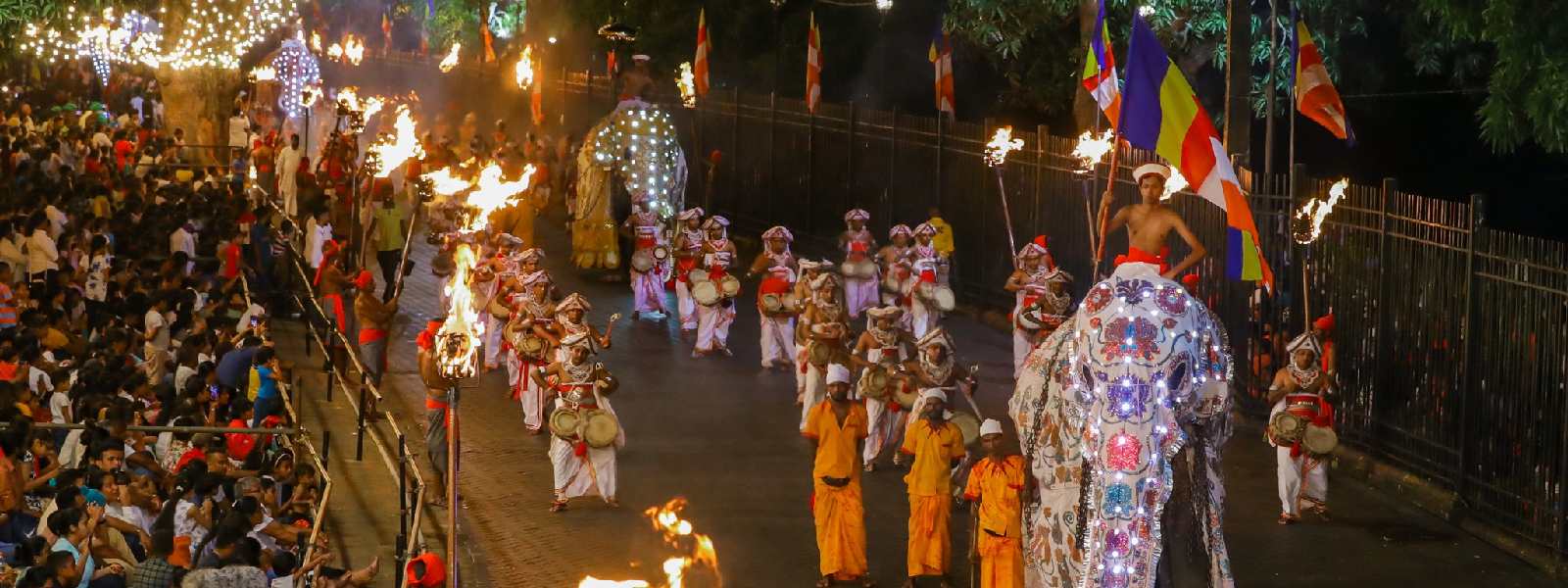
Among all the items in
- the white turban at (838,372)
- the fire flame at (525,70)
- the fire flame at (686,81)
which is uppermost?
the fire flame at (525,70)

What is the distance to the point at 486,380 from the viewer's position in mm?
21500

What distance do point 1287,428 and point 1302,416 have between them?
169mm

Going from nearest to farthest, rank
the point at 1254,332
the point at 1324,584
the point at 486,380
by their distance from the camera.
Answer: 1. the point at 1324,584
2. the point at 1254,332
3. the point at 486,380

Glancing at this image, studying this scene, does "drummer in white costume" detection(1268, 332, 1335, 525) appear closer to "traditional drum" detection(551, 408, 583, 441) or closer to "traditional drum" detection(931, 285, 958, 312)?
"traditional drum" detection(551, 408, 583, 441)

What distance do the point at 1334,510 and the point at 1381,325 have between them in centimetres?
191

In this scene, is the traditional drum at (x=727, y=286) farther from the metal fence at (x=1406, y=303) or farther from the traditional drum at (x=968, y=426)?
the traditional drum at (x=968, y=426)

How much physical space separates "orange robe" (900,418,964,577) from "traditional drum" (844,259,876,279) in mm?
9596

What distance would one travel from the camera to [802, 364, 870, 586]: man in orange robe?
45.5ft

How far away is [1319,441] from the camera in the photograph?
1578 centimetres

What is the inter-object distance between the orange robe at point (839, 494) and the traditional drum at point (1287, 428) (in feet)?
12.0

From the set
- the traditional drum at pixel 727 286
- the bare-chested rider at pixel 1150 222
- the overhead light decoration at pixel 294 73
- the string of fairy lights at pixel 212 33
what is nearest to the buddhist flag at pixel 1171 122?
the bare-chested rider at pixel 1150 222

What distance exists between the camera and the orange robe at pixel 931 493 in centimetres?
1377

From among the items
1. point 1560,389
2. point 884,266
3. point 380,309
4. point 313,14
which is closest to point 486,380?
point 380,309

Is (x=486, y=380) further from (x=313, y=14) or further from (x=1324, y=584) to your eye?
(x=313, y=14)
